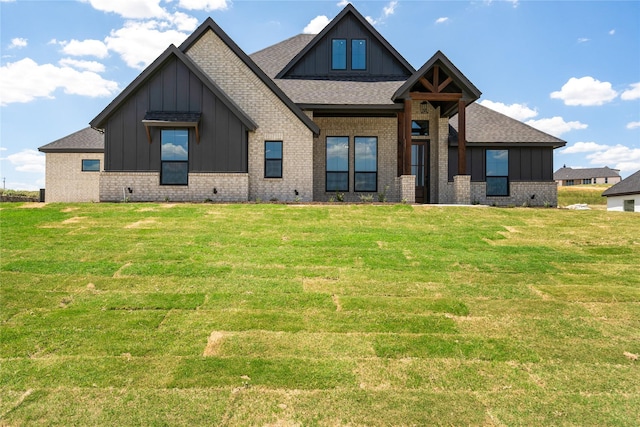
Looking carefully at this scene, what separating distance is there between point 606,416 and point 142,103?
16.3 metres

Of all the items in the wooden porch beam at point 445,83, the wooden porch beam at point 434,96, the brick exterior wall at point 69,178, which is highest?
the wooden porch beam at point 445,83

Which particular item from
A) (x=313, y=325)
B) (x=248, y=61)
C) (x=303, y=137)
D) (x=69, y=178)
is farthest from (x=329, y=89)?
(x=69, y=178)

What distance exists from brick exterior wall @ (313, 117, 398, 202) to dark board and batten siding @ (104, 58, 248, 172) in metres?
4.26

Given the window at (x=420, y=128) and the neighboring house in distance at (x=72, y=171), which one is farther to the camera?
the neighboring house in distance at (x=72, y=171)

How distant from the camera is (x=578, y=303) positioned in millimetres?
6930

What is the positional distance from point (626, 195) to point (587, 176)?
91.1m

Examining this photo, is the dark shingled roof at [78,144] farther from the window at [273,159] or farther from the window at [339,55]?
the window at [339,55]

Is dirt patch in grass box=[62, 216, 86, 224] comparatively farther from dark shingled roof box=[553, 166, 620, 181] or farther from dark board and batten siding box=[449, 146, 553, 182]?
dark shingled roof box=[553, 166, 620, 181]

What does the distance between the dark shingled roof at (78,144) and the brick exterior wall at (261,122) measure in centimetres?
1096

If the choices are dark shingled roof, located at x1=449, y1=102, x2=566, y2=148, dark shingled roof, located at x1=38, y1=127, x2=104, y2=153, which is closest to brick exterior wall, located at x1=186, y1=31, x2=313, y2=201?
dark shingled roof, located at x1=449, y1=102, x2=566, y2=148

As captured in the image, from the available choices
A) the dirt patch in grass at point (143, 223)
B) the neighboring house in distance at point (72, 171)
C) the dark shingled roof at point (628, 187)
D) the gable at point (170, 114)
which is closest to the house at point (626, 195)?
the dark shingled roof at point (628, 187)

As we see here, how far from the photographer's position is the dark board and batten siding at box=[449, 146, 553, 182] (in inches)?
778

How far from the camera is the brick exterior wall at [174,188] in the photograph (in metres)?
15.8

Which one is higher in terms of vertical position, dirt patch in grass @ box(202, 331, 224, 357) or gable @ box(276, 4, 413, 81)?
gable @ box(276, 4, 413, 81)
